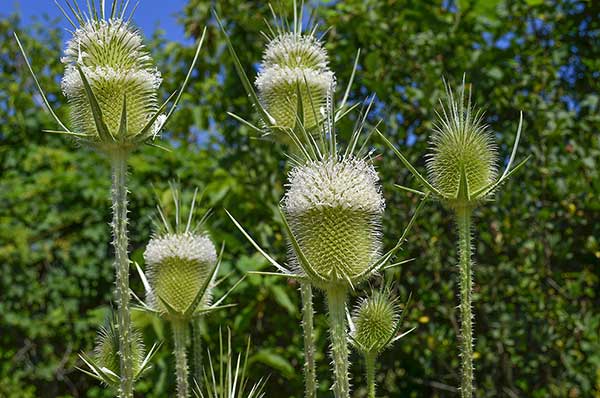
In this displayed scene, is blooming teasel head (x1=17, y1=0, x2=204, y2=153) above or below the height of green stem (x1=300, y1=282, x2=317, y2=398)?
above

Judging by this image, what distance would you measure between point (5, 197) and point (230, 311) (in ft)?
6.51

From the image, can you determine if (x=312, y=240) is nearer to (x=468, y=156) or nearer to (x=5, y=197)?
(x=468, y=156)

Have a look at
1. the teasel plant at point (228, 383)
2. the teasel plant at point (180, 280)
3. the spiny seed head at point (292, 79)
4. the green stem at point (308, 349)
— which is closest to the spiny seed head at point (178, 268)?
the teasel plant at point (180, 280)

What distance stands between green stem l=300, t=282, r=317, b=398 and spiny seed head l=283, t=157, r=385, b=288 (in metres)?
0.28

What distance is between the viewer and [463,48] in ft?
9.89

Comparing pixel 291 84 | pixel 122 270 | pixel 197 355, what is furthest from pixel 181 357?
pixel 291 84

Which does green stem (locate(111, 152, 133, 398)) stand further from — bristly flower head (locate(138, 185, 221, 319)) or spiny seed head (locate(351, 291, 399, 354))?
spiny seed head (locate(351, 291, 399, 354))

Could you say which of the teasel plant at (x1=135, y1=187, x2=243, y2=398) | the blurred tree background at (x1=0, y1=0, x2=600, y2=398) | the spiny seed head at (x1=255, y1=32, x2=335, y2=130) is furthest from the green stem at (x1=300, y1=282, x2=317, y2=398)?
the blurred tree background at (x1=0, y1=0, x2=600, y2=398)

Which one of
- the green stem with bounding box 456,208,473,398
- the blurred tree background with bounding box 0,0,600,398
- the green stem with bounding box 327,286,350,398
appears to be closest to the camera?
the green stem with bounding box 327,286,350,398

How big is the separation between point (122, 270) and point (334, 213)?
1.44ft

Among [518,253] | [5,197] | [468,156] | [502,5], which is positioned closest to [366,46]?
[502,5]

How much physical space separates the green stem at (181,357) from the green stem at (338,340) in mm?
451

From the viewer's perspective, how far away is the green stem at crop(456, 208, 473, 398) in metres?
1.25

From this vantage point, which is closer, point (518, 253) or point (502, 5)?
point (518, 253)
